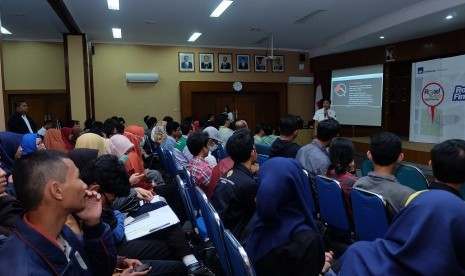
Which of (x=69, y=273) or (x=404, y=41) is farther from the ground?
(x=404, y=41)

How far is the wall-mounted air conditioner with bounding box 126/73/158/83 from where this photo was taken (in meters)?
9.55

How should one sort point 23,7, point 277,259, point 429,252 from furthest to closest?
1. point 23,7
2. point 277,259
3. point 429,252

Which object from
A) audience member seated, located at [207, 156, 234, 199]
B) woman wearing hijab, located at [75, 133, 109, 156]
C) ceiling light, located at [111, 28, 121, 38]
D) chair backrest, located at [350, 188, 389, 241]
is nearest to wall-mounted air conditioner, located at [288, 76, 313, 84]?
ceiling light, located at [111, 28, 121, 38]

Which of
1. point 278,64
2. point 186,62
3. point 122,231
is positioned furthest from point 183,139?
point 278,64

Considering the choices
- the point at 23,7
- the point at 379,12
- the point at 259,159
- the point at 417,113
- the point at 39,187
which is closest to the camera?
the point at 39,187

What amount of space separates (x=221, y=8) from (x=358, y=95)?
499 cm

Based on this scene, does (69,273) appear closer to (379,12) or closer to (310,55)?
(379,12)

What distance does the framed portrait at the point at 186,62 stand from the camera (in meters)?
10.1

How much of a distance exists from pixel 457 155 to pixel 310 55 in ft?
33.5

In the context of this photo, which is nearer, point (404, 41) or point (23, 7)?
point (23, 7)

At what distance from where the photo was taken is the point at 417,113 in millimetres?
7836

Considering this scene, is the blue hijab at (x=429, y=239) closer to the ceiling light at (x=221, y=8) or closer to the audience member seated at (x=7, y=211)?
the audience member seated at (x=7, y=211)

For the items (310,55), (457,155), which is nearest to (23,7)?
(457,155)

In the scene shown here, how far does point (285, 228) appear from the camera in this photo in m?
1.53
